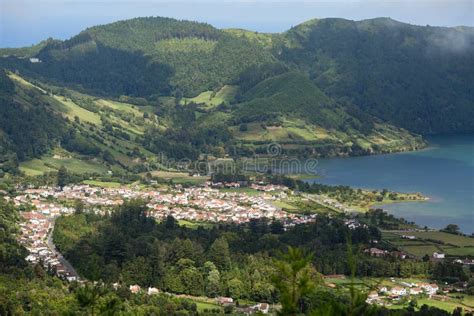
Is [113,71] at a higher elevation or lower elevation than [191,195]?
higher

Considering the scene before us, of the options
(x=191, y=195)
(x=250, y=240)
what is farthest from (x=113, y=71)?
(x=250, y=240)

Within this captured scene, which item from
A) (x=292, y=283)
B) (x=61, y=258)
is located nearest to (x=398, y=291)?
(x=61, y=258)

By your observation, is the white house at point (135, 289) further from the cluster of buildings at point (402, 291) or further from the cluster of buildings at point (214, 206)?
the cluster of buildings at point (214, 206)

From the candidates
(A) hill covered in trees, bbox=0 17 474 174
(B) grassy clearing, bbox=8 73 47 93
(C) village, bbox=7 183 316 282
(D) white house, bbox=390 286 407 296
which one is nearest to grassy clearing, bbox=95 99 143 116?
(A) hill covered in trees, bbox=0 17 474 174

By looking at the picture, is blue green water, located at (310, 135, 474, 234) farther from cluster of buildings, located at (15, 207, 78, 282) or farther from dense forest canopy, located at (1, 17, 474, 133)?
dense forest canopy, located at (1, 17, 474, 133)

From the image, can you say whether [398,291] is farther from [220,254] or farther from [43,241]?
[43,241]

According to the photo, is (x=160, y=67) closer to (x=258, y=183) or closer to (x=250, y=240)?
(x=258, y=183)
